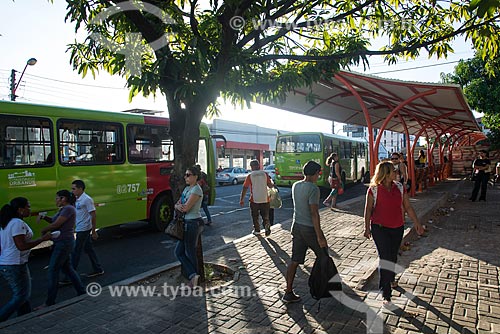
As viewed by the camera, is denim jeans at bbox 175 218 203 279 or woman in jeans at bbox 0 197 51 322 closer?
woman in jeans at bbox 0 197 51 322

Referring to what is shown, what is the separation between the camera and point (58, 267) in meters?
4.58

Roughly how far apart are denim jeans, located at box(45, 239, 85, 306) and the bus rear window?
2948 mm

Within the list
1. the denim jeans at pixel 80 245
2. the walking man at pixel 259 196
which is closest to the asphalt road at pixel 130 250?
the denim jeans at pixel 80 245

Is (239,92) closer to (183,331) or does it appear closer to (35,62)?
(183,331)

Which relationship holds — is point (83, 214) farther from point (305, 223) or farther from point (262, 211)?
point (262, 211)

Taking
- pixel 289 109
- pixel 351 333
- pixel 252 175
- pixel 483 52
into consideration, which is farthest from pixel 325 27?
pixel 289 109

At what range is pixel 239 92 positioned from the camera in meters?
4.72

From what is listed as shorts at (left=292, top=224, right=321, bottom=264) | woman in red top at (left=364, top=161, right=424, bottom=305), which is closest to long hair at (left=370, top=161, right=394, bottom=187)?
woman in red top at (left=364, top=161, right=424, bottom=305)

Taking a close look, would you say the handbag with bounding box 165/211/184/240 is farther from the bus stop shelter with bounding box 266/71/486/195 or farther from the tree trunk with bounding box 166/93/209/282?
the bus stop shelter with bounding box 266/71/486/195

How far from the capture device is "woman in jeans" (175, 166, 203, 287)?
15.7 ft

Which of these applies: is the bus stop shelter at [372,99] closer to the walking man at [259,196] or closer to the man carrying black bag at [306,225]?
the walking man at [259,196]

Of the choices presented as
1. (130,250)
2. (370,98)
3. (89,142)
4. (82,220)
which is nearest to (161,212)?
(130,250)

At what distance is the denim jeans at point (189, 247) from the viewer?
487cm

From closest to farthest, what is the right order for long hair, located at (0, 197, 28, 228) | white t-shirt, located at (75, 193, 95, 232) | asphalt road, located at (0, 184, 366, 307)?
long hair, located at (0, 197, 28, 228) → white t-shirt, located at (75, 193, 95, 232) → asphalt road, located at (0, 184, 366, 307)
